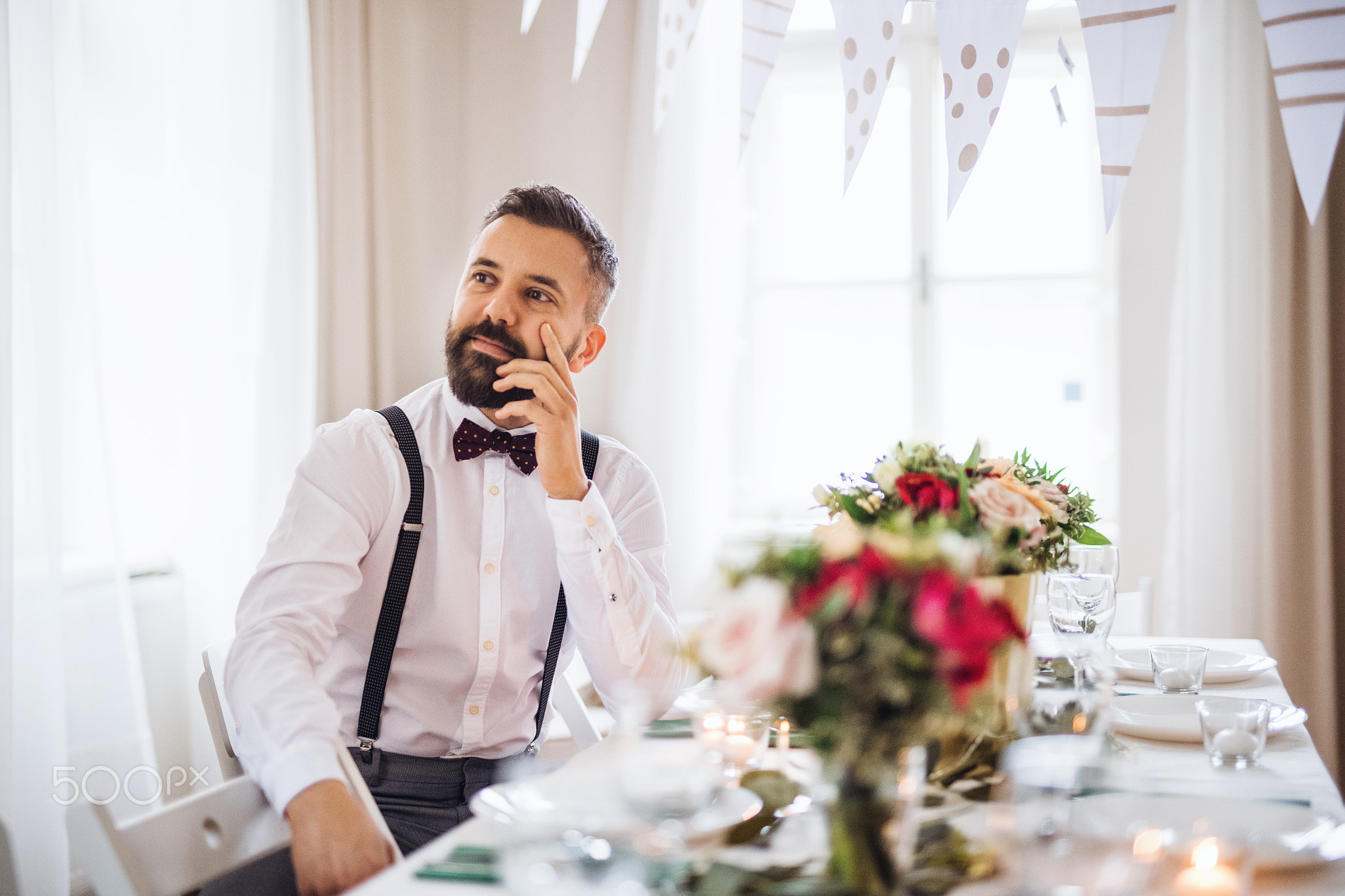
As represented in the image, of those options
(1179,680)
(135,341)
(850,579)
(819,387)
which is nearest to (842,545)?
(850,579)

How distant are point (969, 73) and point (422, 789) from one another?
6.06ft

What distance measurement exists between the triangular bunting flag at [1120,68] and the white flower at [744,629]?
5.43 feet

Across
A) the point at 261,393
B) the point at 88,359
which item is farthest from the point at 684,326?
the point at 88,359

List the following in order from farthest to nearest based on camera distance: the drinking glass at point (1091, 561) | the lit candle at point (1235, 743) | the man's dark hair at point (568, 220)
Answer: the man's dark hair at point (568, 220), the drinking glass at point (1091, 561), the lit candle at point (1235, 743)

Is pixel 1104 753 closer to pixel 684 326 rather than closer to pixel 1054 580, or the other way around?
pixel 1054 580

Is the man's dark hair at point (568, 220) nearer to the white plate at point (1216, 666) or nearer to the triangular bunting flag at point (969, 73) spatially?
the triangular bunting flag at point (969, 73)

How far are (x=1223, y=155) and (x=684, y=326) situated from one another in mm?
1619

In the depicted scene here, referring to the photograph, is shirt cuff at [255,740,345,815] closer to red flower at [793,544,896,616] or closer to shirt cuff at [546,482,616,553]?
shirt cuff at [546,482,616,553]

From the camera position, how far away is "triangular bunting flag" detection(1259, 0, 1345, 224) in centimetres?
184

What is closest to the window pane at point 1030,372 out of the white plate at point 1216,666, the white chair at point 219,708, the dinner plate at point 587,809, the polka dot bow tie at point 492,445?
the white plate at point 1216,666

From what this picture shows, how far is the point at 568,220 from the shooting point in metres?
1.76

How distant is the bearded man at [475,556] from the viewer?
1.47m

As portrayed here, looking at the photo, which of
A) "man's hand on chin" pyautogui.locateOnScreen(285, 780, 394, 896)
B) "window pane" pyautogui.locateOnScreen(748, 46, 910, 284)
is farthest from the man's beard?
"window pane" pyautogui.locateOnScreen(748, 46, 910, 284)
